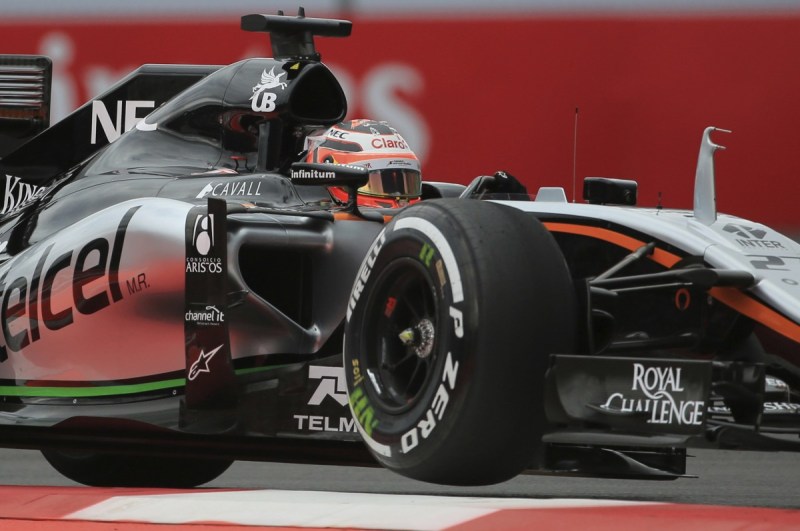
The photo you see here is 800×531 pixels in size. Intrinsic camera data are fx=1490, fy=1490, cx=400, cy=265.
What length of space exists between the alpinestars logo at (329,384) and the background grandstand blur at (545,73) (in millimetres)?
4150

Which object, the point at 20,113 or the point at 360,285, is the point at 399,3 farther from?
A: the point at 360,285

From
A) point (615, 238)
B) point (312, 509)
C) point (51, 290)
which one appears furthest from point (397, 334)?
point (51, 290)

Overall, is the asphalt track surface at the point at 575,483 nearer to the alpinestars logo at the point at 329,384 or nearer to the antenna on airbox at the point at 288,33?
the alpinestars logo at the point at 329,384

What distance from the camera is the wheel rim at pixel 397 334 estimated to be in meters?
3.83

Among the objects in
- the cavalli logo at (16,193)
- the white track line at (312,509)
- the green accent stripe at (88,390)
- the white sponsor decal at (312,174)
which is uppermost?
the white sponsor decal at (312,174)

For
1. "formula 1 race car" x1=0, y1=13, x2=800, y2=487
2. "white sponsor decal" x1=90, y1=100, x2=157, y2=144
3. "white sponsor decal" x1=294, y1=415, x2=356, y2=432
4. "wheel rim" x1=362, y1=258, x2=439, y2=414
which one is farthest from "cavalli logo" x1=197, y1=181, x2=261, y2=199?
"wheel rim" x1=362, y1=258, x2=439, y2=414

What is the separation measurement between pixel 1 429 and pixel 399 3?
483cm

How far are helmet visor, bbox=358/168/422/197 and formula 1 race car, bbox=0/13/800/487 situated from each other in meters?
0.13

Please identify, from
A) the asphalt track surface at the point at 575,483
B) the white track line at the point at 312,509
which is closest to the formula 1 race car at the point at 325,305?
the white track line at the point at 312,509

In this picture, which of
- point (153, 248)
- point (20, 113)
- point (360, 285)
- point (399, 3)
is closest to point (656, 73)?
point (399, 3)

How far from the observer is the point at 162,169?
5.66m

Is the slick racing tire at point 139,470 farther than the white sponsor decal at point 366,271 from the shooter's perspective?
Yes

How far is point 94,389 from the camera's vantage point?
16.6 feet

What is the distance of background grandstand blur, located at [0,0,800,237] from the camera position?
27.1ft
